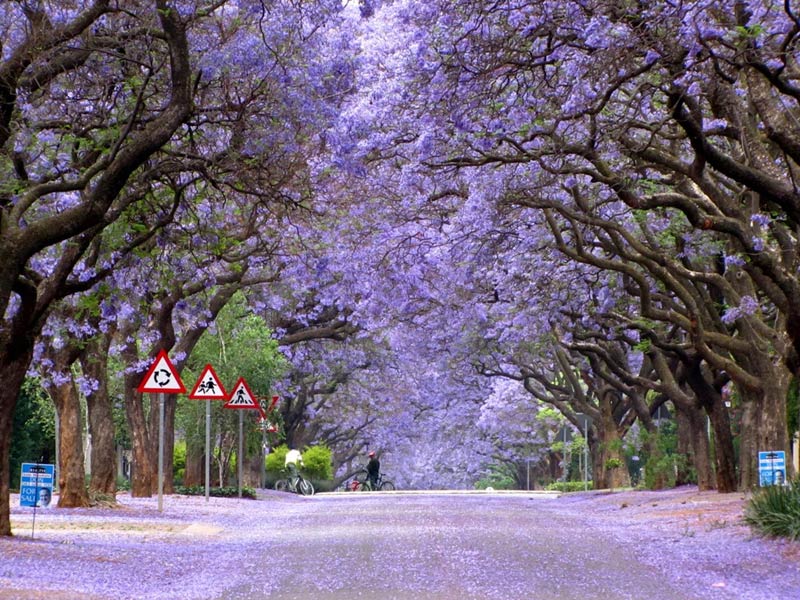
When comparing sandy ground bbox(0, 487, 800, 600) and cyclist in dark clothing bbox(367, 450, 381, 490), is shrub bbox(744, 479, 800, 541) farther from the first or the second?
cyclist in dark clothing bbox(367, 450, 381, 490)

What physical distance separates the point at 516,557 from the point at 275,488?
27831mm

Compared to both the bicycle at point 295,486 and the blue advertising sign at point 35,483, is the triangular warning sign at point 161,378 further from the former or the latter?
the bicycle at point 295,486

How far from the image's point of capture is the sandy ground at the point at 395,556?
38.0 ft

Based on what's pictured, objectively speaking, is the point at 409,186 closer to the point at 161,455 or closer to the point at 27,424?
the point at 161,455

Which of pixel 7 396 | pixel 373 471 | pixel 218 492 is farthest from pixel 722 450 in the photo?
pixel 373 471

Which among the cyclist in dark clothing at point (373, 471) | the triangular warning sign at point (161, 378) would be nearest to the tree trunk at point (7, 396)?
the triangular warning sign at point (161, 378)

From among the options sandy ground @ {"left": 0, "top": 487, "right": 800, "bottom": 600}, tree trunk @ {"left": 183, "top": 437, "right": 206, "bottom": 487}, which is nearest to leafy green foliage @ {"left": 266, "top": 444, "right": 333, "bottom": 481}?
tree trunk @ {"left": 183, "top": 437, "right": 206, "bottom": 487}

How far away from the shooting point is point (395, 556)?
14555 millimetres

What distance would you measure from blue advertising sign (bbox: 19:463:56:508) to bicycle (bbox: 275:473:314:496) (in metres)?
25.5

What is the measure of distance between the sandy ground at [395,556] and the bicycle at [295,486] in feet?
55.8

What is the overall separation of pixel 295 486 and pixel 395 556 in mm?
27081

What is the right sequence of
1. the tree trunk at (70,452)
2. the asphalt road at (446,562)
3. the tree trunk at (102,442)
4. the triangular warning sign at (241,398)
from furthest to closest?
the triangular warning sign at (241,398) → the tree trunk at (102,442) → the tree trunk at (70,452) → the asphalt road at (446,562)

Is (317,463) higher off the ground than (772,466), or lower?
higher

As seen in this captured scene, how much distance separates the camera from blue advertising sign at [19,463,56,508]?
50.8 ft
